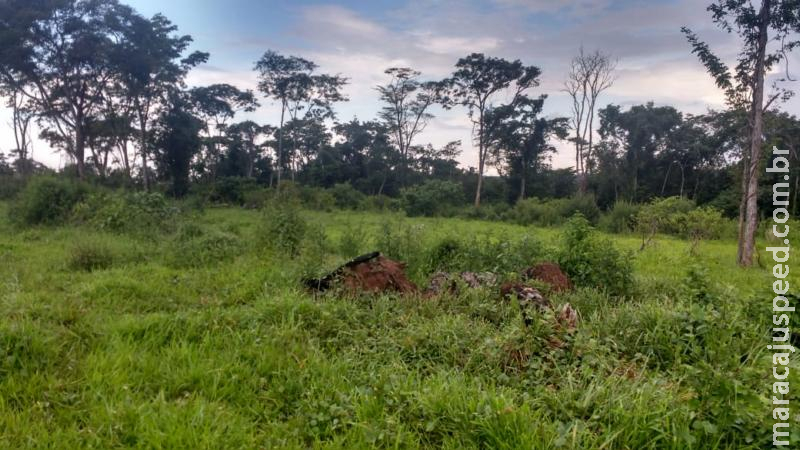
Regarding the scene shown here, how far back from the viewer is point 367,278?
453cm

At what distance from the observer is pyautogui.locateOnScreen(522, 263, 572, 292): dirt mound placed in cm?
477

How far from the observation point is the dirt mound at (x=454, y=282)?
4.45m

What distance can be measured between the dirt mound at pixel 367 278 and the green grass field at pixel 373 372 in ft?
0.81

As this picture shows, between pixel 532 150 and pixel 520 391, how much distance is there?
1142 inches

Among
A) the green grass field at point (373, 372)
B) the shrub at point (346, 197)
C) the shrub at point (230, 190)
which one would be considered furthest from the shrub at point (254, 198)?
the green grass field at point (373, 372)

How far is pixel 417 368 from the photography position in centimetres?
292

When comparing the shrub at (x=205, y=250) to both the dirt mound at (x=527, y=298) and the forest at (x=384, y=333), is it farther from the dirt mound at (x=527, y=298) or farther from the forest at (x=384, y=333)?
the dirt mound at (x=527, y=298)

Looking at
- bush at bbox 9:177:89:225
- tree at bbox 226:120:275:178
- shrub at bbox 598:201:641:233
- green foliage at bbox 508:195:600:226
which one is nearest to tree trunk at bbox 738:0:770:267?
shrub at bbox 598:201:641:233

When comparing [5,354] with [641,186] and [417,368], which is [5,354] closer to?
[417,368]

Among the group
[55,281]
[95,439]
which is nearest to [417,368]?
[95,439]

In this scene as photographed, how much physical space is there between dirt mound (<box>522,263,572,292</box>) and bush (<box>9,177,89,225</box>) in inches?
481

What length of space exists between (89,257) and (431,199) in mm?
19519

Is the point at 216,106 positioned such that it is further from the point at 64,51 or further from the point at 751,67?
the point at 751,67

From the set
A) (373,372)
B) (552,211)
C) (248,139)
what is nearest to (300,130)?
(248,139)
